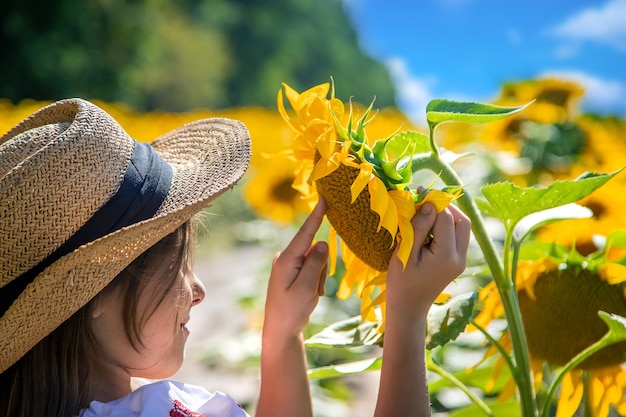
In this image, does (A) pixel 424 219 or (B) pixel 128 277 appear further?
(B) pixel 128 277

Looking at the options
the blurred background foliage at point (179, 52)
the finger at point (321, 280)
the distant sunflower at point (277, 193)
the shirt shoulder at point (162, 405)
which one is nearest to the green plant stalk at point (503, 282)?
the finger at point (321, 280)

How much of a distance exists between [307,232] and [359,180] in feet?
0.75

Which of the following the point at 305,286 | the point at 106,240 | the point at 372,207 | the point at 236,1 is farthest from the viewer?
the point at 236,1

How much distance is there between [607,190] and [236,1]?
23285 mm

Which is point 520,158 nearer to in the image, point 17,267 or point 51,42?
point 17,267

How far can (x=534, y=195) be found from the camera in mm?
817

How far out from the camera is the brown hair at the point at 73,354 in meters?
0.91

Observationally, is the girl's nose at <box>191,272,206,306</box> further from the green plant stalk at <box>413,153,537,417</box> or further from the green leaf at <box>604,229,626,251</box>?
the green leaf at <box>604,229,626,251</box>

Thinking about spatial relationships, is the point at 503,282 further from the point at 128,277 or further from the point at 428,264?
the point at 128,277

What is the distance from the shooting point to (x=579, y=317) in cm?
100

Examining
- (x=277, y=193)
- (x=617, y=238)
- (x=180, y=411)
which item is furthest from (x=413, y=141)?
(x=277, y=193)

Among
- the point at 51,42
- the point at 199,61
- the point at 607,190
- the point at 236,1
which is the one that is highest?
the point at 236,1

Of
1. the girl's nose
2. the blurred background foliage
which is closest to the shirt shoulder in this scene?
the girl's nose

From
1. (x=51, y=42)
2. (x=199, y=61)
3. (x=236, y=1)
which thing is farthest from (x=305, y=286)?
(x=236, y=1)
